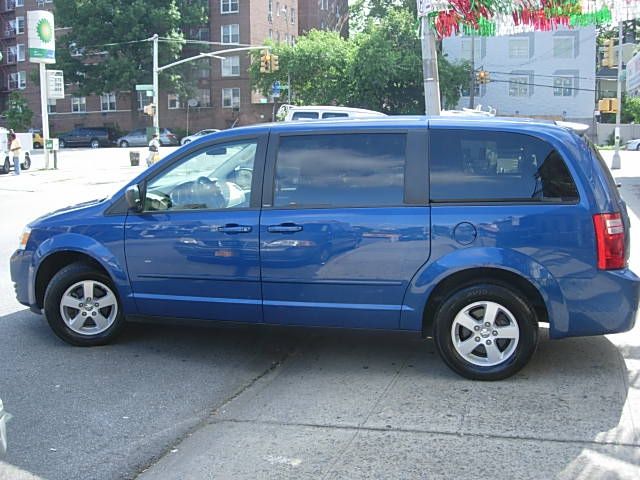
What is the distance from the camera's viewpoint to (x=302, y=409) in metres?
4.61

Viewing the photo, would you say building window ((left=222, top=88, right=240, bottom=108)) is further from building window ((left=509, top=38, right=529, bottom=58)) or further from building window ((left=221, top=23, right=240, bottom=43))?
building window ((left=509, top=38, right=529, bottom=58))

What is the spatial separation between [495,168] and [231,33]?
62007mm

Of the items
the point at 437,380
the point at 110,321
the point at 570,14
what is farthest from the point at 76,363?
the point at 570,14

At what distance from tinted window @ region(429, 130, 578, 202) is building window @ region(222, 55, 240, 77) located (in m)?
61.8

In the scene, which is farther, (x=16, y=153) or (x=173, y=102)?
(x=173, y=102)

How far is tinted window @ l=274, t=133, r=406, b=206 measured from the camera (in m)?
5.07

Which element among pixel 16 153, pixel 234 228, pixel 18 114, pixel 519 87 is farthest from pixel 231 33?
pixel 234 228

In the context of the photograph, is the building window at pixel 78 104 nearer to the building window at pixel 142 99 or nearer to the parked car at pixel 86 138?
the building window at pixel 142 99

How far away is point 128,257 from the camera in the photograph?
5598 millimetres

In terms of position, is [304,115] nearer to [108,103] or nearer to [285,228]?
[285,228]

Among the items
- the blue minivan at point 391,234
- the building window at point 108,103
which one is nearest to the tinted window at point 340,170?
the blue minivan at point 391,234

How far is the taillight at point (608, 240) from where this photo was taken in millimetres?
4711

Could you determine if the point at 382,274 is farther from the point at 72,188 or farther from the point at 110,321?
the point at 72,188

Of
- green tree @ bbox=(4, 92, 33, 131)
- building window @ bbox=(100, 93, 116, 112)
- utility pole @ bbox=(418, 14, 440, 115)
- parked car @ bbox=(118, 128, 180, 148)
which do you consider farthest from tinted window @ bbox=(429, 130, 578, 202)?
green tree @ bbox=(4, 92, 33, 131)
